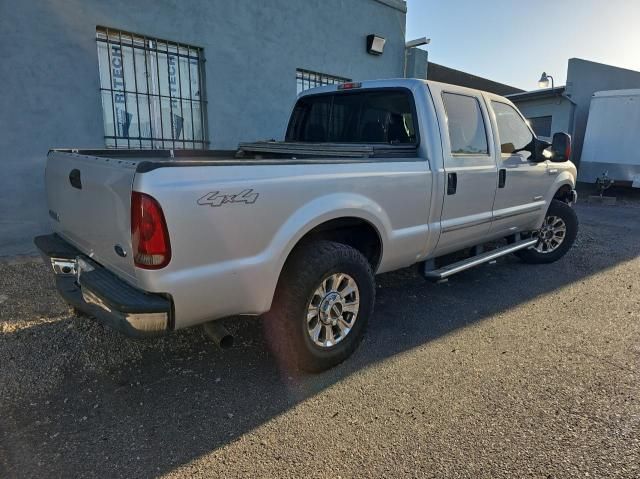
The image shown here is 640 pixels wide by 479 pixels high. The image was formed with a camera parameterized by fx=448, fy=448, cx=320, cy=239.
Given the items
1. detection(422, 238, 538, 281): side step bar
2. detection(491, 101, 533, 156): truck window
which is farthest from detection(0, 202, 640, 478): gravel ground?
detection(491, 101, 533, 156): truck window

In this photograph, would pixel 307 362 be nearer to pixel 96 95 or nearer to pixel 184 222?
pixel 184 222

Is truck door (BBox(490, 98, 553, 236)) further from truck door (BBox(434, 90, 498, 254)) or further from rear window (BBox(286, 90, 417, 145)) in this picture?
rear window (BBox(286, 90, 417, 145))

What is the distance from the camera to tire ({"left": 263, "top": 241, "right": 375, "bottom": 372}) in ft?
8.92

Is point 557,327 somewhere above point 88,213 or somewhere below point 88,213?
below

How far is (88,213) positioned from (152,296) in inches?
30.7

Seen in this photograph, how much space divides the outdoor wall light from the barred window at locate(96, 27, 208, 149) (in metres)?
3.55

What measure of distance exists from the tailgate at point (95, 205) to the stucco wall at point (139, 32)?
2.39 m

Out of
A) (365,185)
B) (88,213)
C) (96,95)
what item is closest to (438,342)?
(365,185)

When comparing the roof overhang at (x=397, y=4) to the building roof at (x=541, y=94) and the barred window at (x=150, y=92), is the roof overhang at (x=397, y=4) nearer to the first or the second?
the barred window at (x=150, y=92)

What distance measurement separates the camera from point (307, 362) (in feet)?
9.33

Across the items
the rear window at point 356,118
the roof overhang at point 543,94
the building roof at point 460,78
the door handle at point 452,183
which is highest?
the building roof at point 460,78

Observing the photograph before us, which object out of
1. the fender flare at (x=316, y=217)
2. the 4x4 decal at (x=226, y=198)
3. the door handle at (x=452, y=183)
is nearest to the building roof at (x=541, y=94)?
the door handle at (x=452, y=183)

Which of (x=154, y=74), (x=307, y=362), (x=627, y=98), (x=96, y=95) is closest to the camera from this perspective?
(x=307, y=362)

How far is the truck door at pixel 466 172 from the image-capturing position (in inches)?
145
